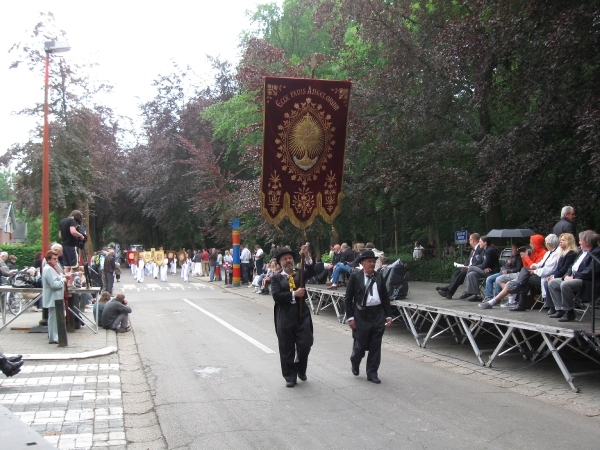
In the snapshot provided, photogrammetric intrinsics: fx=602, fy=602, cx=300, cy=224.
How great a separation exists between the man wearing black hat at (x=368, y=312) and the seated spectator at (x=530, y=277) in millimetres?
2657

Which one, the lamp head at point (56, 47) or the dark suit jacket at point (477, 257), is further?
the lamp head at point (56, 47)

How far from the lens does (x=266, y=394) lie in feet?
25.8

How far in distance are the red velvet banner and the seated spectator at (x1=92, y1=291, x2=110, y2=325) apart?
263 inches

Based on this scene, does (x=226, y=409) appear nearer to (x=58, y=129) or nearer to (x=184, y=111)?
(x=58, y=129)

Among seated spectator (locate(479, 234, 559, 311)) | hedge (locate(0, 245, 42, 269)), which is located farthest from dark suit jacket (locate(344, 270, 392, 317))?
hedge (locate(0, 245, 42, 269))

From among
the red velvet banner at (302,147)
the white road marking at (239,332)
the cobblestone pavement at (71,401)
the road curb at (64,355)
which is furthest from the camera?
the white road marking at (239,332)

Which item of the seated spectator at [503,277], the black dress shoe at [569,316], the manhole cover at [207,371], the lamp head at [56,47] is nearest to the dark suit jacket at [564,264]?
the black dress shoe at [569,316]

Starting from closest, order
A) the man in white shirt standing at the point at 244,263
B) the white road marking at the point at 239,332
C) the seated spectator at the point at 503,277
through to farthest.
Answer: the seated spectator at the point at 503,277
the white road marking at the point at 239,332
the man in white shirt standing at the point at 244,263

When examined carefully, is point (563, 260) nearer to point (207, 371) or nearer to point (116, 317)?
point (207, 371)

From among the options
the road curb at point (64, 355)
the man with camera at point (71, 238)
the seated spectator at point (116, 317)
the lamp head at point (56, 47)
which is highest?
the lamp head at point (56, 47)

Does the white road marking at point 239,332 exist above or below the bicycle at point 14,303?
below

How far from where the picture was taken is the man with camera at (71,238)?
1318 centimetres

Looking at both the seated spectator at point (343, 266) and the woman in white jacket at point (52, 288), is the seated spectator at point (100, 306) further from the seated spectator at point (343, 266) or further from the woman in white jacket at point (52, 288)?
the seated spectator at point (343, 266)

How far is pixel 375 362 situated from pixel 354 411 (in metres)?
1.60
